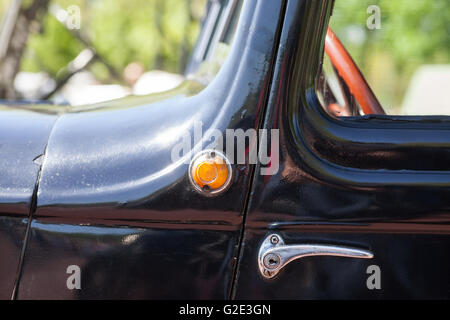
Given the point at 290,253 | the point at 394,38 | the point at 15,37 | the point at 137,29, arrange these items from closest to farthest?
the point at 290,253 → the point at 394,38 → the point at 15,37 → the point at 137,29

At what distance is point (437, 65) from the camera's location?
149cm

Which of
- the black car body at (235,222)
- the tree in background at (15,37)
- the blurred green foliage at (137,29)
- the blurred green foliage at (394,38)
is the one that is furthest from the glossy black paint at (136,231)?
the blurred green foliage at (137,29)

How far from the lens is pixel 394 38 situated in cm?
146

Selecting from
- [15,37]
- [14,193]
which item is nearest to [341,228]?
[14,193]

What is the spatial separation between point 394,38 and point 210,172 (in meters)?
0.58

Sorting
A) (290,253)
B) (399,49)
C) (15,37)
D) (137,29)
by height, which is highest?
(137,29)

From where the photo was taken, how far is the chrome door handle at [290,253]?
1.31 meters

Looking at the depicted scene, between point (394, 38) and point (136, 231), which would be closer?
point (136, 231)

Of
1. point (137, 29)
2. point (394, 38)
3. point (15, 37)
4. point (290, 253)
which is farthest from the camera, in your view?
point (137, 29)

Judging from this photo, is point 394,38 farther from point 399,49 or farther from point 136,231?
point 136,231

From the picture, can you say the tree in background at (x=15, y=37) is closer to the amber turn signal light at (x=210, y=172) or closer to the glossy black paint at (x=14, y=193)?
the glossy black paint at (x=14, y=193)

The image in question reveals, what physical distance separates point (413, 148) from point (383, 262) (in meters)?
0.27

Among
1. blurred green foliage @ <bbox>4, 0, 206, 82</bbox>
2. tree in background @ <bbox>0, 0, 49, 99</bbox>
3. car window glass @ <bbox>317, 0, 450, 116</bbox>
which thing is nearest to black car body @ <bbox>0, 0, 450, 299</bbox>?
car window glass @ <bbox>317, 0, 450, 116</bbox>
